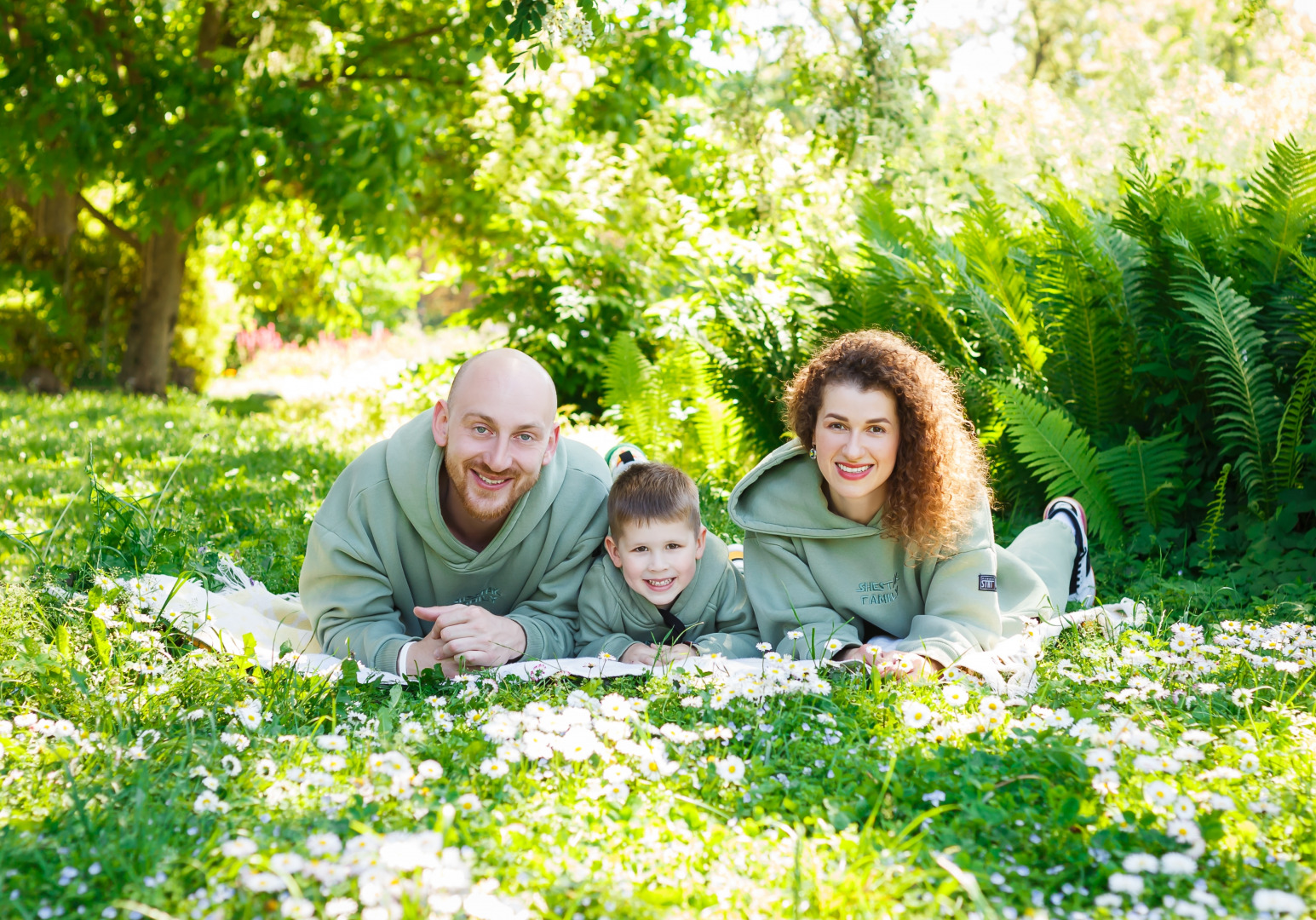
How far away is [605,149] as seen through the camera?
10.3 meters

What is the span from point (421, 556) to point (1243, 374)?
3617mm

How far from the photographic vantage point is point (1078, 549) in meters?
4.50

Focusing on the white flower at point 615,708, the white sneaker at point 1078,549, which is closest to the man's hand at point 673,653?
the white flower at point 615,708

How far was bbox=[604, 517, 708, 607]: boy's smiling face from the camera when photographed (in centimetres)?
352

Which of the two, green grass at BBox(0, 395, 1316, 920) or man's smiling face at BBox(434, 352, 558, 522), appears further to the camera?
man's smiling face at BBox(434, 352, 558, 522)

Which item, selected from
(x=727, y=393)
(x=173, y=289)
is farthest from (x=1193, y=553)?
(x=173, y=289)

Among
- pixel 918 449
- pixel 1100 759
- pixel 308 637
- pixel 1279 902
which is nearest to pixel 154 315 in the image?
pixel 308 637

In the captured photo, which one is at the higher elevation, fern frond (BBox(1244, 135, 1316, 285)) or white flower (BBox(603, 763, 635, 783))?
fern frond (BBox(1244, 135, 1316, 285))

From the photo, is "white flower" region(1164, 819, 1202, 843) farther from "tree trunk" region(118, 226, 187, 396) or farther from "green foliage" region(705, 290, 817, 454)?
"tree trunk" region(118, 226, 187, 396)

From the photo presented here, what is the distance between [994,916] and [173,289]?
13884 millimetres

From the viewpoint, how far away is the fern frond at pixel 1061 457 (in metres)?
4.92

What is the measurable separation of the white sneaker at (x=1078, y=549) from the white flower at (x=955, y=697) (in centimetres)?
173

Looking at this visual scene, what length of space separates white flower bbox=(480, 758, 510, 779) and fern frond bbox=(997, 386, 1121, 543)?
3.38 meters

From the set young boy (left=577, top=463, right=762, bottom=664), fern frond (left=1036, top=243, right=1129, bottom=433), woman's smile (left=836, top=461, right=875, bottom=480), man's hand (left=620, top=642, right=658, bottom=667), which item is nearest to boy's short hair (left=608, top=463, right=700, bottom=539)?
young boy (left=577, top=463, right=762, bottom=664)
